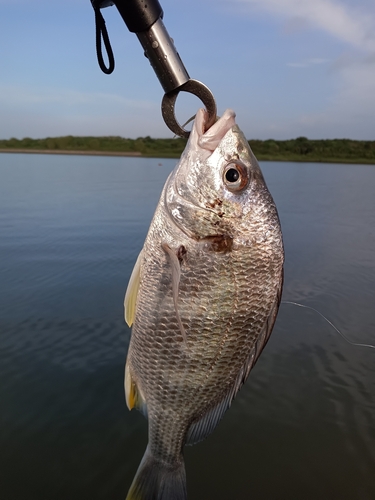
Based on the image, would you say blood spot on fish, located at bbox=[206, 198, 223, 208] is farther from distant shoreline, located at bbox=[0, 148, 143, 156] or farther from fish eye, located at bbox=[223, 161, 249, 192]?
distant shoreline, located at bbox=[0, 148, 143, 156]

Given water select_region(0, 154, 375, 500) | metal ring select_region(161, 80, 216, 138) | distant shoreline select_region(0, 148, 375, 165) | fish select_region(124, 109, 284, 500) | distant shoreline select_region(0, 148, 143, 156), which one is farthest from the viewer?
distant shoreline select_region(0, 148, 143, 156)

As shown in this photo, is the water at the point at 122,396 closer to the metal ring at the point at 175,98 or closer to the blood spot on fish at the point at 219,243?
the blood spot on fish at the point at 219,243

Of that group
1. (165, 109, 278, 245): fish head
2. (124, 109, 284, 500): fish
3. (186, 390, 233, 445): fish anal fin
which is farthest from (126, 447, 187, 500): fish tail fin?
(165, 109, 278, 245): fish head

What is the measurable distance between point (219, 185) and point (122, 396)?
2.57 meters

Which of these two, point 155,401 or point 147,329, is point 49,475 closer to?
point 155,401

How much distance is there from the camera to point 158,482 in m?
1.65

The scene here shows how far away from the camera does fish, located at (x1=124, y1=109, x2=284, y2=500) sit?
5.18 ft

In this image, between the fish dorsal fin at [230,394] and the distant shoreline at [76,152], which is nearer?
the fish dorsal fin at [230,394]

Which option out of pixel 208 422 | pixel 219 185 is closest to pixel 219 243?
pixel 219 185

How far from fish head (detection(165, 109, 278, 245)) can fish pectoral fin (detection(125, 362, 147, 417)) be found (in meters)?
0.76

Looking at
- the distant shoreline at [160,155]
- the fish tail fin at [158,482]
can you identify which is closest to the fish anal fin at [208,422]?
the fish tail fin at [158,482]

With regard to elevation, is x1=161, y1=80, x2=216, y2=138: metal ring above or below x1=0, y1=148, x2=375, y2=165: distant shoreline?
above

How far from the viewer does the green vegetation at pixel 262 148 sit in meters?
52.3

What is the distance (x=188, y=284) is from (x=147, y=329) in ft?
0.97
